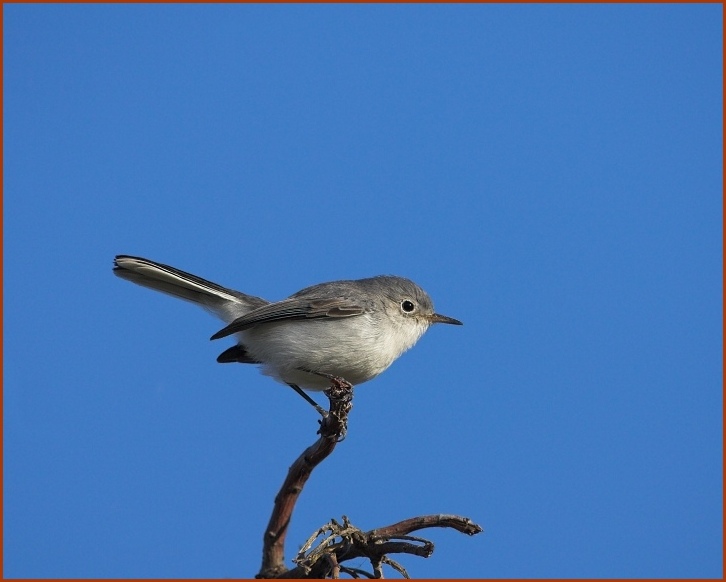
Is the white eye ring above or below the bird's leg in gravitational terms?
above

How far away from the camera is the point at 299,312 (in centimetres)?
580

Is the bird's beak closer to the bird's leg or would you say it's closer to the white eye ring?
the white eye ring

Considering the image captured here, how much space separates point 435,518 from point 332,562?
1.95 ft

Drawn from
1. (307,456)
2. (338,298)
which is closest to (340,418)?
(307,456)

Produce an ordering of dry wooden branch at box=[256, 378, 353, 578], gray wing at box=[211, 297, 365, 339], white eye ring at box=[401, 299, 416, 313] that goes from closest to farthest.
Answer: dry wooden branch at box=[256, 378, 353, 578] → gray wing at box=[211, 297, 365, 339] → white eye ring at box=[401, 299, 416, 313]

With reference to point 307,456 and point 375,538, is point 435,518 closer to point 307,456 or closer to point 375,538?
point 375,538

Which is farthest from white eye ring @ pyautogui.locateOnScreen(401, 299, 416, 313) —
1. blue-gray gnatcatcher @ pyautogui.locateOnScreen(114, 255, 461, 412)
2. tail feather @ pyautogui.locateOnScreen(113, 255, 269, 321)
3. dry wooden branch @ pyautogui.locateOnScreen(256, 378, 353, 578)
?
dry wooden branch @ pyautogui.locateOnScreen(256, 378, 353, 578)

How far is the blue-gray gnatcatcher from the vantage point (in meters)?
5.58

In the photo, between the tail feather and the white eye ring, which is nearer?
the tail feather

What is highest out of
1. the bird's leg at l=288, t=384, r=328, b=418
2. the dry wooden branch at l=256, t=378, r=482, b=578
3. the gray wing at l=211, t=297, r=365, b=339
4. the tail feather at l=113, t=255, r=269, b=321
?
the tail feather at l=113, t=255, r=269, b=321

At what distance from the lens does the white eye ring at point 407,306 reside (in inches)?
244

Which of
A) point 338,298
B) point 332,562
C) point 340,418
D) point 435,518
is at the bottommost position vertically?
point 332,562

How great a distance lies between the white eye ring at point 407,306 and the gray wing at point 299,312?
51 centimetres

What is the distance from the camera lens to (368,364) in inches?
221
